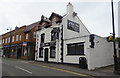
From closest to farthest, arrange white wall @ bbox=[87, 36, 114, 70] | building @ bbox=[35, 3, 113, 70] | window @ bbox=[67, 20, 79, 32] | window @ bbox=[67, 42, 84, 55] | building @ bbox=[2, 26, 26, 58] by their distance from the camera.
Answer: white wall @ bbox=[87, 36, 114, 70]
building @ bbox=[35, 3, 113, 70]
window @ bbox=[67, 42, 84, 55]
window @ bbox=[67, 20, 79, 32]
building @ bbox=[2, 26, 26, 58]

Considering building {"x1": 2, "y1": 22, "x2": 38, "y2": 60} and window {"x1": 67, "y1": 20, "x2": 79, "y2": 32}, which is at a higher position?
window {"x1": 67, "y1": 20, "x2": 79, "y2": 32}

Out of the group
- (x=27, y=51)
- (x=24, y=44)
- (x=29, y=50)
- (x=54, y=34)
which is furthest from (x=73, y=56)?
(x=24, y=44)

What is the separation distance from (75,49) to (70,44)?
1.25 m

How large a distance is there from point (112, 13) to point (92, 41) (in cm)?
457

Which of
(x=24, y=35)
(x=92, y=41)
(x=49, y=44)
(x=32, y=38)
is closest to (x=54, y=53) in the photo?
(x=49, y=44)

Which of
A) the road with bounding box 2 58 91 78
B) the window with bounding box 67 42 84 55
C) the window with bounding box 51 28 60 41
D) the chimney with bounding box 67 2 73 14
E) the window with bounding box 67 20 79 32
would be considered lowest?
the road with bounding box 2 58 91 78

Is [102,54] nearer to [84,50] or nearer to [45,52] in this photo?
[84,50]

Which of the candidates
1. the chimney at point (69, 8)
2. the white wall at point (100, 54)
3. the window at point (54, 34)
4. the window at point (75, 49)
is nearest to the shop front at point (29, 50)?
the window at point (54, 34)

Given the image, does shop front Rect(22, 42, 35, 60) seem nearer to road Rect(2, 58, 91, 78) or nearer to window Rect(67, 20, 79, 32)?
window Rect(67, 20, 79, 32)

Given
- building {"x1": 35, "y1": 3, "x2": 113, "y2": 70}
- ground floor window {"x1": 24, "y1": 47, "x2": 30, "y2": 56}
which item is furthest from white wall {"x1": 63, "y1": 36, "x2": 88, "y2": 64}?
ground floor window {"x1": 24, "y1": 47, "x2": 30, "y2": 56}

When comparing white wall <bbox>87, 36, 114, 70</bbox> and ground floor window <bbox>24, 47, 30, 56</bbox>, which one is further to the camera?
ground floor window <bbox>24, 47, 30, 56</bbox>

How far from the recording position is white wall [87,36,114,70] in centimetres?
1449

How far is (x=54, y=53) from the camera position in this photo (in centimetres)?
2048

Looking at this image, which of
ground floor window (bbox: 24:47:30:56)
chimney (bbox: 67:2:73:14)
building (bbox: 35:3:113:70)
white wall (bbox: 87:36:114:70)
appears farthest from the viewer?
ground floor window (bbox: 24:47:30:56)
